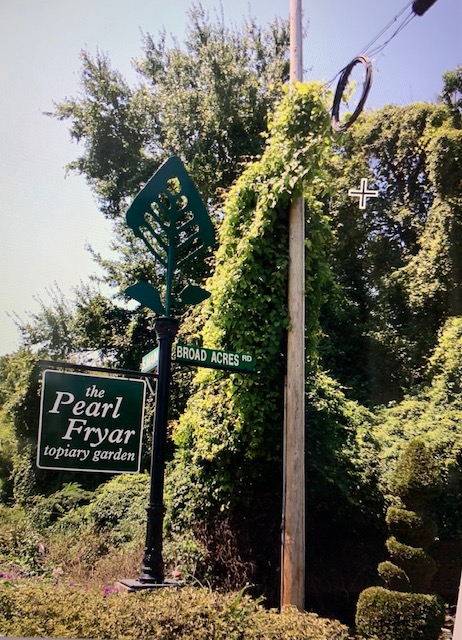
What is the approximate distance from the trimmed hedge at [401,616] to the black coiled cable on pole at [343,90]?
3452 mm

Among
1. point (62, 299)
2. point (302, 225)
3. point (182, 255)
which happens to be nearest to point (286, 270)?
point (302, 225)

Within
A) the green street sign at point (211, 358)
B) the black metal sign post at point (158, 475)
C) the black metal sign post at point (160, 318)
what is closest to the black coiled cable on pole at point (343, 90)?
the black metal sign post at point (160, 318)

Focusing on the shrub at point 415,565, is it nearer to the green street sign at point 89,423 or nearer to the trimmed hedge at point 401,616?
the trimmed hedge at point 401,616

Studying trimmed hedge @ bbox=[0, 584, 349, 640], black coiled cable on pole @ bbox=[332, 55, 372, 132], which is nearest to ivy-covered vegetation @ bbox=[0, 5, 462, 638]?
black coiled cable on pole @ bbox=[332, 55, 372, 132]

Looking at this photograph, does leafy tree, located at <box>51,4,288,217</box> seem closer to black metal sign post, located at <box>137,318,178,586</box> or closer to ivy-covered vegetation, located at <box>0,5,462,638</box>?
ivy-covered vegetation, located at <box>0,5,462,638</box>

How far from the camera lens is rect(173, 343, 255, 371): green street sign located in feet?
11.1

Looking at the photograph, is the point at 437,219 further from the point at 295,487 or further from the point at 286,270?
the point at 295,487

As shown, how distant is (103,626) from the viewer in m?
2.67

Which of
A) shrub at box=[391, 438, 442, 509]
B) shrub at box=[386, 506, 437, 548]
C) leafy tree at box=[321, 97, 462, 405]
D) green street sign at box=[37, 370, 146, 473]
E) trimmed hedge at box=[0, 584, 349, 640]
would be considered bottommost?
trimmed hedge at box=[0, 584, 349, 640]

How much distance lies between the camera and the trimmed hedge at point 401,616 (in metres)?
3.52

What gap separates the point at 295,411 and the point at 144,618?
6.34ft

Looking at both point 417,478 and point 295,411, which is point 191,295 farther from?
point 417,478

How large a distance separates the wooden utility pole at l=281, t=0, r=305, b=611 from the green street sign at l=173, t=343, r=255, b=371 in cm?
74

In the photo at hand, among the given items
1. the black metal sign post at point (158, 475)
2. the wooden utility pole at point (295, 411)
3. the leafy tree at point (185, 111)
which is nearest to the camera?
the black metal sign post at point (158, 475)
